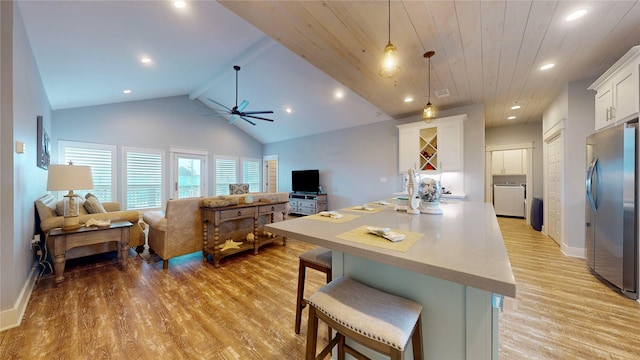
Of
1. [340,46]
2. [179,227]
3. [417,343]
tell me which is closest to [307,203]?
[179,227]

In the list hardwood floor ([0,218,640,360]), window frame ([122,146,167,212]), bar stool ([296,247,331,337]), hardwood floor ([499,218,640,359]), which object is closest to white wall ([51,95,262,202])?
window frame ([122,146,167,212])

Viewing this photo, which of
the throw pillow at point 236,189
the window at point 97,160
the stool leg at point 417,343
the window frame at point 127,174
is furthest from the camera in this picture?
the throw pillow at point 236,189

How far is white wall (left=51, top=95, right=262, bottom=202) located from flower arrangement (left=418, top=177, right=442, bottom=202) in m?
6.43

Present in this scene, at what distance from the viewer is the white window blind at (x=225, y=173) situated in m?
6.85

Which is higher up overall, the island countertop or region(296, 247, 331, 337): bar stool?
the island countertop

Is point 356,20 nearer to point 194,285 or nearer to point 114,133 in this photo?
point 194,285

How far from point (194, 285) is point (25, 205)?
1872 millimetres

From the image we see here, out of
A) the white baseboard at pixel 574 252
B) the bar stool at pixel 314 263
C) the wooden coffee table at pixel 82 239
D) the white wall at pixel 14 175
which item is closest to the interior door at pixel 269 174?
the wooden coffee table at pixel 82 239

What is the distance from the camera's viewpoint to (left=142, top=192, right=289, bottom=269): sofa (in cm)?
284

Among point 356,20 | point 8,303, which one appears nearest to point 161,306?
point 8,303

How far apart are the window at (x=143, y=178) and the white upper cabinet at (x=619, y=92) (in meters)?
8.04

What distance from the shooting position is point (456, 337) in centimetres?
97

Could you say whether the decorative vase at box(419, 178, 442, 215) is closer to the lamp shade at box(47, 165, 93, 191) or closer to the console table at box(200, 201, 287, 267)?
the console table at box(200, 201, 287, 267)

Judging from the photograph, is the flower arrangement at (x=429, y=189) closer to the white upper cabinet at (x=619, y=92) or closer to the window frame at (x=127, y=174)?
the white upper cabinet at (x=619, y=92)
